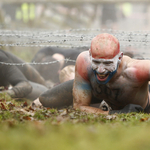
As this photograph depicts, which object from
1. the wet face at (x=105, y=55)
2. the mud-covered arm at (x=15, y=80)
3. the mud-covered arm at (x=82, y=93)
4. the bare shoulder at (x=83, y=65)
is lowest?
the mud-covered arm at (x=15, y=80)

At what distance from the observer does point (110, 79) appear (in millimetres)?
5289

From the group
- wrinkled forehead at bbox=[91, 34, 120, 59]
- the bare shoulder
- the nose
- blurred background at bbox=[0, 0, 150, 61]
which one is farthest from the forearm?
blurred background at bbox=[0, 0, 150, 61]

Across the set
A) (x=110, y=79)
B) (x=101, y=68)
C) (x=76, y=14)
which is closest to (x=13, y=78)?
(x=110, y=79)

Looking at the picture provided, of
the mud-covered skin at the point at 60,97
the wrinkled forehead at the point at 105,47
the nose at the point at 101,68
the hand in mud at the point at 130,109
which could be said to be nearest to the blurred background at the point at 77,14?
the mud-covered skin at the point at 60,97

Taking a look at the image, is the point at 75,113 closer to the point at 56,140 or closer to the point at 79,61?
the point at 79,61

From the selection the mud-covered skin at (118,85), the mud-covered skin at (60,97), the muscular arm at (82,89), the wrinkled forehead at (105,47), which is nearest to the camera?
the wrinkled forehead at (105,47)

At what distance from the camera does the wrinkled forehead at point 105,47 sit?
4.94m

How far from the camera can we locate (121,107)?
5.86 metres

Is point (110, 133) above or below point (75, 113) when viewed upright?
above

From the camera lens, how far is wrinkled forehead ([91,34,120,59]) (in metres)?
4.94

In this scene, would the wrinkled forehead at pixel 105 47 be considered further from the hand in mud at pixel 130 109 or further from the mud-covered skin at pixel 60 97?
the mud-covered skin at pixel 60 97

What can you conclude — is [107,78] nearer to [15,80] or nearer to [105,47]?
[105,47]

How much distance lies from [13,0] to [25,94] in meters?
12.5

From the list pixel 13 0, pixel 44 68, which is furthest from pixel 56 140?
pixel 13 0
